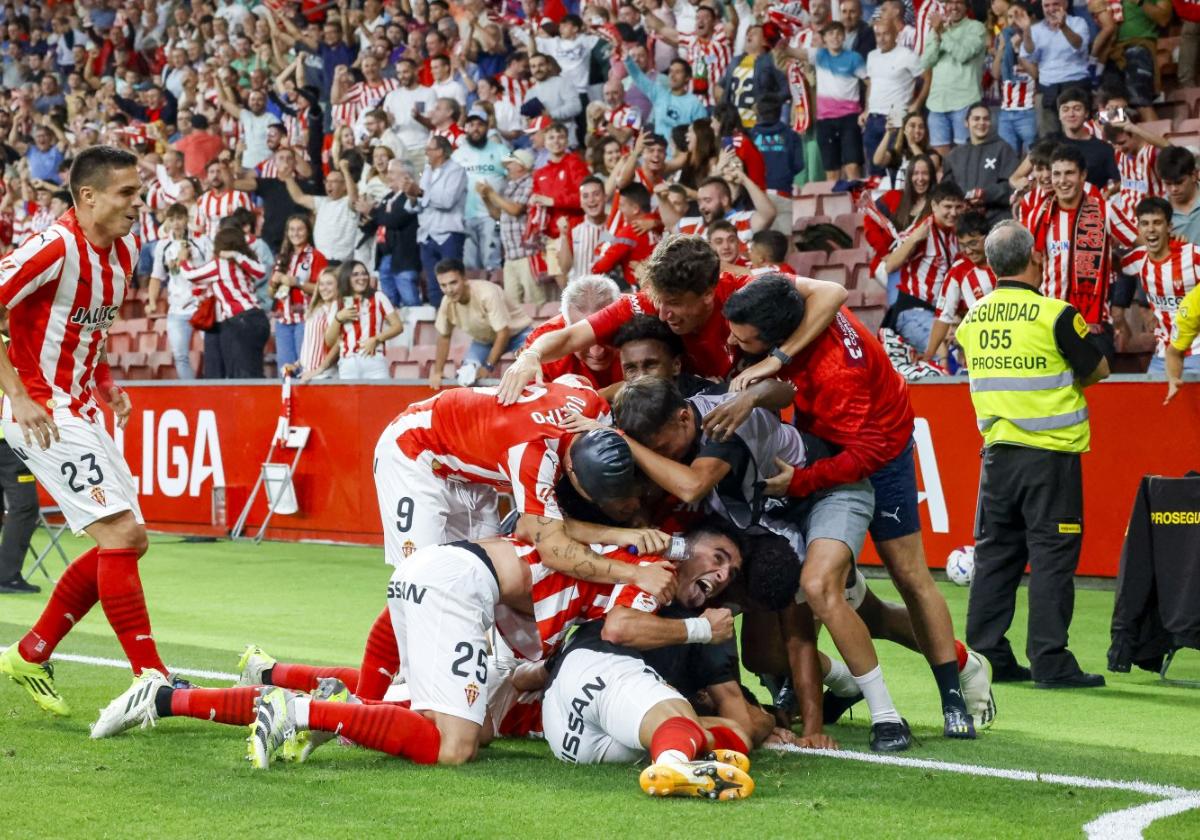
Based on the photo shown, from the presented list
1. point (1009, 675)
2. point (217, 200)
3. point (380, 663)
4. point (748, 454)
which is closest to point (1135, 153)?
point (1009, 675)

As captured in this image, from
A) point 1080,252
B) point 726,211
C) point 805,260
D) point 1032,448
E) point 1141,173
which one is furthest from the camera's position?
point 805,260

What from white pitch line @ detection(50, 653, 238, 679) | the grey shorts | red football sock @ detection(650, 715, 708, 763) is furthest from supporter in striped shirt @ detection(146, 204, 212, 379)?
red football sock @ detection(650, 715, 708, 763)

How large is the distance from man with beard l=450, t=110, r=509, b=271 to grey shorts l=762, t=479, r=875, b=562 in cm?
1109

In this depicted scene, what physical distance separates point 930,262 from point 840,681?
23.1ft

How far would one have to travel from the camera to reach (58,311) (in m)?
6.77

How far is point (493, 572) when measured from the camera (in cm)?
568

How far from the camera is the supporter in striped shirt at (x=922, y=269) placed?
42.1ft

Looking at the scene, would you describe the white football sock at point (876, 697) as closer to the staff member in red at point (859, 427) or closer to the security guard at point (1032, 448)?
the staff member in red at point (859, 427)

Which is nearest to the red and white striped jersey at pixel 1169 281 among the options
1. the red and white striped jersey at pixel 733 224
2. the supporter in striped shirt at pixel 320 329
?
the red and white striped jersey at pixel 733 224

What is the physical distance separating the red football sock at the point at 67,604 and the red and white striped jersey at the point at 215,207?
13.1 meters

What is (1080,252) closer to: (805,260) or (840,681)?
(805,260)

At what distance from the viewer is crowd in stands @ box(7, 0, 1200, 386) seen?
12.6 meters

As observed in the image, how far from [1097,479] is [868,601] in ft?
14.8

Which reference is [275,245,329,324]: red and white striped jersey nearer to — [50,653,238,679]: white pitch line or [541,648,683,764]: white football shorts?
[50,653,238,679]: white pitch line
